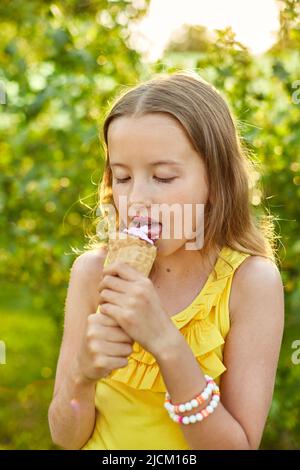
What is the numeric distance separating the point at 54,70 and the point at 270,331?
6.20 feet

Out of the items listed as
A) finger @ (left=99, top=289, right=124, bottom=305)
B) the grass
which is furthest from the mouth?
the grass

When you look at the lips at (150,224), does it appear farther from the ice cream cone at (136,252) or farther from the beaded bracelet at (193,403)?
the beaded bracelet at (193,403)

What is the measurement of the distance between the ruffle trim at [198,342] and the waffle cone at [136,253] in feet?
0.82

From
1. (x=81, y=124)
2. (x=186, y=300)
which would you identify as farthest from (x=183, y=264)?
(x=81, y=124)

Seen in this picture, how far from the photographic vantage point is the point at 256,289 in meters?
1.90

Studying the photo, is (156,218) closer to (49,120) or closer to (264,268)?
(264,268)

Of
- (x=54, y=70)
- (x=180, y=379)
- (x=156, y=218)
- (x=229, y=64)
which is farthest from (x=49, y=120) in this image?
(x=180, y=379)

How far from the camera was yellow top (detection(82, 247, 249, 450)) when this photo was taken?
6.18ft

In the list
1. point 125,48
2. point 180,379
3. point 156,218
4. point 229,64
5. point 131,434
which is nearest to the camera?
point 180,379

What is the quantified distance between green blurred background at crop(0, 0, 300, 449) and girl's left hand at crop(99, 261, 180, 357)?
1.25 m

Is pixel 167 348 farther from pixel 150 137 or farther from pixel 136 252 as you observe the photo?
pixel 150 137

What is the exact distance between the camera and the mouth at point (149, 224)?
180cm

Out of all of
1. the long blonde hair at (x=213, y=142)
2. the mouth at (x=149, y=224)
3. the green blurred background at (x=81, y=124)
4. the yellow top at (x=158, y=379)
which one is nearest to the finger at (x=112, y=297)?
the mouth at (x=149, y=224)

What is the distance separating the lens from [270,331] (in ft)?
6.16
